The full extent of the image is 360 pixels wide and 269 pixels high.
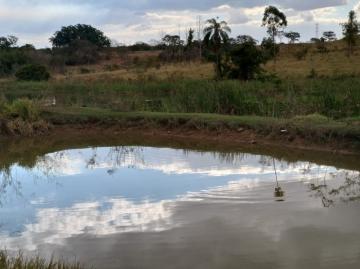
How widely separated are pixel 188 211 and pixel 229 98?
8417 millimetres

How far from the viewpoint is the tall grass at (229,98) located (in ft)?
45.6

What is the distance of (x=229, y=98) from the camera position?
15180mm

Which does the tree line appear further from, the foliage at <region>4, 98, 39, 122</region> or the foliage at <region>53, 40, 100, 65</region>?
the foliage at <region>4, 98, 39, 122</region>

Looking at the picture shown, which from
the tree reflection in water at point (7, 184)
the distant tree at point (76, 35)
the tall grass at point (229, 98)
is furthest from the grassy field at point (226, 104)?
the distant tree at point (76, 35)

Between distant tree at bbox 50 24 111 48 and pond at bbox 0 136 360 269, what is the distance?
49.4 metres

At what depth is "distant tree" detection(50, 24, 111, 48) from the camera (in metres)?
59.0

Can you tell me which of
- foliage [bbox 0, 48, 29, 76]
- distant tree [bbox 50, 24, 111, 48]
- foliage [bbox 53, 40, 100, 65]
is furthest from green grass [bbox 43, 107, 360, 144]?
distant tree [bbox 50, 24, 111, 48]

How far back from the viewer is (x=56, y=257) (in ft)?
18.0

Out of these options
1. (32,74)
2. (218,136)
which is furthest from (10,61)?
(218,136)

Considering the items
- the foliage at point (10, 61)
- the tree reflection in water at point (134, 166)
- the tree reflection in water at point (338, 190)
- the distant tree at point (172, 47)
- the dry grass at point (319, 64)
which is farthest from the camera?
the distant tree at point (172, 47)

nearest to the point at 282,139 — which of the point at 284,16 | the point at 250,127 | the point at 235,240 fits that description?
the point at 250,127

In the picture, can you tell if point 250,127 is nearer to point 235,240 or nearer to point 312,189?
point 312,189

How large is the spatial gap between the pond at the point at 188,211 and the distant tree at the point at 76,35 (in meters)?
49.4

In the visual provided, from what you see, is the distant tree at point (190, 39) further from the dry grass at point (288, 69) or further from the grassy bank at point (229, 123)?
the grassy bank at point (229, 123)
